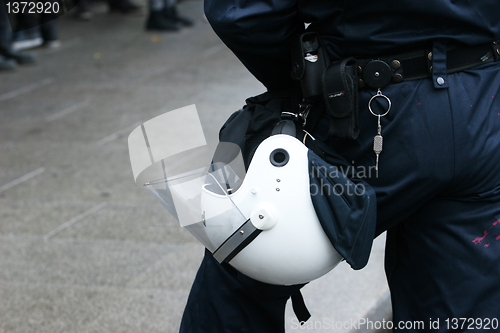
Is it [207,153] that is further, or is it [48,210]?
[48,210]

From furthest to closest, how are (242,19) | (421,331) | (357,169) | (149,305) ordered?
(149,305)
(421,331)
(357,169)
(242,19)

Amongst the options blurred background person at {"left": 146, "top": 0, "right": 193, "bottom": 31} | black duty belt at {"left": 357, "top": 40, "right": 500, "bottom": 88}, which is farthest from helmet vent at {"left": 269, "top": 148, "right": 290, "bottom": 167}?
blurred background person at {"left": 146, "top": 0, "right": 193, "bottom": 31}

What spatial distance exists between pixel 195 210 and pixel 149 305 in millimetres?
1223

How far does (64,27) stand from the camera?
858 centimetres

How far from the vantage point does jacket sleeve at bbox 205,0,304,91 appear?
54.7 inches

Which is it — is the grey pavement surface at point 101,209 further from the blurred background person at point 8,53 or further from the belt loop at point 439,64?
the belt loop at point 439,64

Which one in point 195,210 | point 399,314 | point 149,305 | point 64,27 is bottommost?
point 64,27

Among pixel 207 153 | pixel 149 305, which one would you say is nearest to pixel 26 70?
pixel 149 305

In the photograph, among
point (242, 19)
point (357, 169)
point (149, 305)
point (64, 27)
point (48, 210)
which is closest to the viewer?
point (242, 19)

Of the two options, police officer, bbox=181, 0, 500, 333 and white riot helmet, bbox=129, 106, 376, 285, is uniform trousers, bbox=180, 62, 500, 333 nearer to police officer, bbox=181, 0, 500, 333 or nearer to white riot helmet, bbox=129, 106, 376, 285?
police officer, bbox=181, 0, 500, 333

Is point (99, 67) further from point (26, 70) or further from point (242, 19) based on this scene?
point (242, 19)

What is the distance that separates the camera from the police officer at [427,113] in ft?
4.59

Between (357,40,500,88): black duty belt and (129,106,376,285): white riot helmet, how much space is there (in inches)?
10.0

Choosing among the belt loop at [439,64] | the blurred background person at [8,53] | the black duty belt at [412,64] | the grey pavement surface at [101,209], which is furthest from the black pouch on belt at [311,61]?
the blurred background person at [8,53]
